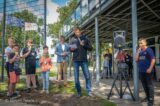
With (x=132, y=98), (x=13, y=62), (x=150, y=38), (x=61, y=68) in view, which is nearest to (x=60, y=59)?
(x=61, y=68)

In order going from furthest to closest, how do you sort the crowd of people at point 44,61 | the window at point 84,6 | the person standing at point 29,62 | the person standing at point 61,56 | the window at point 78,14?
the window at point 78,14 → the window at point 84,6 → the person standing at point 61,56 → the person standing at point 29,62 → the crowd of people at point 44,61

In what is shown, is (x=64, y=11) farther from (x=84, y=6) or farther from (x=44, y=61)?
(x=44, y=61)

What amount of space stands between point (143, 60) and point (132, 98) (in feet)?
5.16


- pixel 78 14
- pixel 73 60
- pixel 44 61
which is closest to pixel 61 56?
pixel 44 61

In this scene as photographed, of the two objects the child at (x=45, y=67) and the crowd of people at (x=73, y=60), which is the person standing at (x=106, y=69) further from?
the child at (x=45, y=67)

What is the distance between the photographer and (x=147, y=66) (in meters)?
8.84

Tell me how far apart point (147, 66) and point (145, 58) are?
0.21 metres

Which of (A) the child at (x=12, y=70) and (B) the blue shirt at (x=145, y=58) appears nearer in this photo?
(B) the blue shirt at (x=145, y=58)

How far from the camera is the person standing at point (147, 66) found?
8695 mm

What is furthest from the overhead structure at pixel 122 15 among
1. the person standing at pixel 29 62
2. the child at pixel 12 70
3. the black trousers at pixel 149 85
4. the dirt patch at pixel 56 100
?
the child at pixel 12 70

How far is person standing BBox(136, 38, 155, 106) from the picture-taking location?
8.70 m

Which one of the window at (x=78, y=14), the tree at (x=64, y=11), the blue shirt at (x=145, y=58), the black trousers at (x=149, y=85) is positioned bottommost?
the black trousers at (x=149, y=85)

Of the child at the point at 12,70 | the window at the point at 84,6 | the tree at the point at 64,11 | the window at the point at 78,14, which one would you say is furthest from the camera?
the tree at the point at 64,11

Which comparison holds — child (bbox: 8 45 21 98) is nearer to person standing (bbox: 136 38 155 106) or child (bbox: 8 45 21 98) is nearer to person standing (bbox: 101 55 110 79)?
person standing (bbox: 136 38 155 106)
